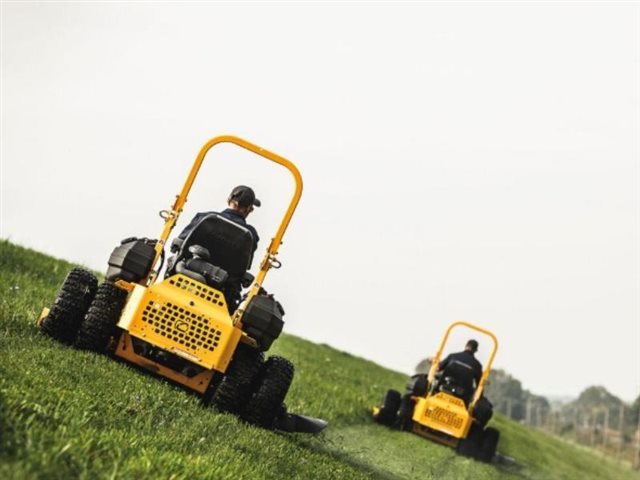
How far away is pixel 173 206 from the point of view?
932cm

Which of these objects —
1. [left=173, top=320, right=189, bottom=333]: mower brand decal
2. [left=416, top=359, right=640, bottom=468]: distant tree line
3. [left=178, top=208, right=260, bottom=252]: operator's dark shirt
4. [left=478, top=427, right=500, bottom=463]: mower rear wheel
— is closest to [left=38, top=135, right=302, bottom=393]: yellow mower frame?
[left=173, top=320, right=189, bottom=333]: mower brand decal

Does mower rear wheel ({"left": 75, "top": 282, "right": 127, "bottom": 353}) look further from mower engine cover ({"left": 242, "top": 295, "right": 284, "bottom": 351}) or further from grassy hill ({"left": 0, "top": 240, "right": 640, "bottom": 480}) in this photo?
mower engine cover ({"left": 242, "top": 295, "right": 284, "bottom": 351})

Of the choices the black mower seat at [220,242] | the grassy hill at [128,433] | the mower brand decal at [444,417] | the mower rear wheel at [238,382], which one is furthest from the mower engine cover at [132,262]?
the mower brand decal at [444,417]

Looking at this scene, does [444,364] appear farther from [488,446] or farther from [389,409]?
[488,446]

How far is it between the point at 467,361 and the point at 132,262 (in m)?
8.95

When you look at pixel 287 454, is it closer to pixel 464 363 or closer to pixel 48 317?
pixel 48 317

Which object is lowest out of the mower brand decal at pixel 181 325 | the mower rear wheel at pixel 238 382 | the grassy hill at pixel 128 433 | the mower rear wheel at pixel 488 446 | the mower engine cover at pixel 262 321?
the grassy hill at pixel 128 433

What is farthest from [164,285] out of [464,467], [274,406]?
[464,467]

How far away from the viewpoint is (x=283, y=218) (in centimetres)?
947

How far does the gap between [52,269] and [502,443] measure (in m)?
10.9

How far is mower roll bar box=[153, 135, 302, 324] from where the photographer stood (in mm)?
9117

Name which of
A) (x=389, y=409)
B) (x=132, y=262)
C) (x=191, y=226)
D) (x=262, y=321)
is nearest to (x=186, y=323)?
(x=262, y=321)

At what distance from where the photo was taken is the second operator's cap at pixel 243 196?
30.6ft

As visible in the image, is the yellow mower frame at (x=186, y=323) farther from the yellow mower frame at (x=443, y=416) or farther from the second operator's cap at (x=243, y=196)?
the yellow mower frame at (x=443, y=416)
